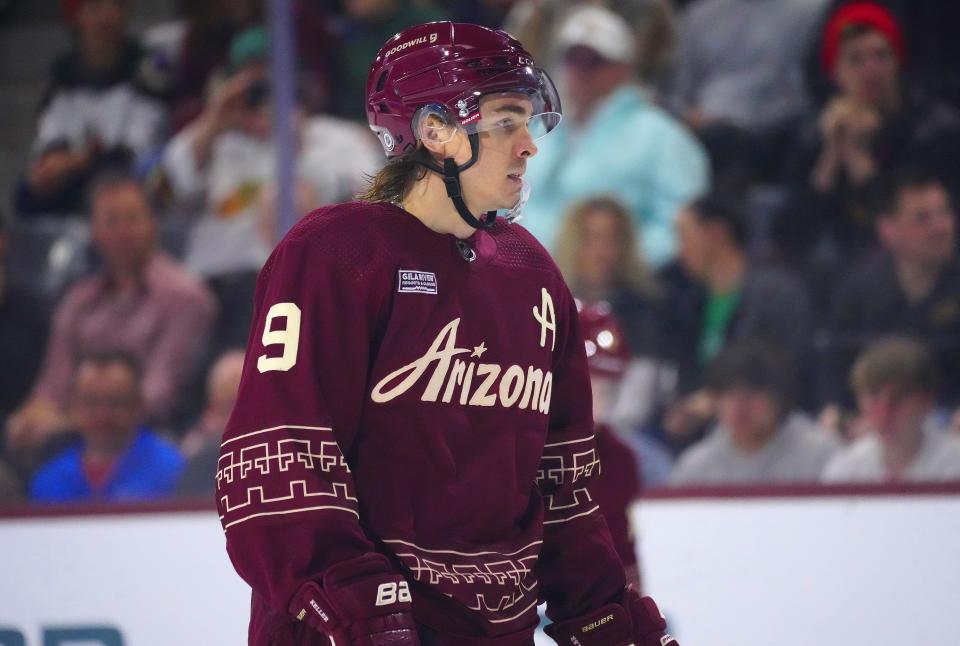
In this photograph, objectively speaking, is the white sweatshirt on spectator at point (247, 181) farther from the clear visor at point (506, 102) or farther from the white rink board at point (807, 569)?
the clear visor at point (506, 102)

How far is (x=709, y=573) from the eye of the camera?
315cm

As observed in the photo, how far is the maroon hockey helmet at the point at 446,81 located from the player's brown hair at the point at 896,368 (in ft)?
6.53

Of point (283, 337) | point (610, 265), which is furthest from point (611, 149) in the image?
point (283, 337)

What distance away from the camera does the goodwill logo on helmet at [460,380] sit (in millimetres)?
1617

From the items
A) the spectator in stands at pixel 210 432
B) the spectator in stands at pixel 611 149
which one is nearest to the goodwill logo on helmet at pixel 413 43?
the spectator in stands at pixel 210 432

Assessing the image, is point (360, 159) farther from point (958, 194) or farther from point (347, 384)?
point (347, 384)

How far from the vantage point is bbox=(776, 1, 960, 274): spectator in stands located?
3861 millimetres

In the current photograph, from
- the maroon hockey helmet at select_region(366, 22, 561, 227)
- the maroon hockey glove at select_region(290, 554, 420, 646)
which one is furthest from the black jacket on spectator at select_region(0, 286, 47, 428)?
the maroon hockey glove at select_region(290, 554, 420, 646)

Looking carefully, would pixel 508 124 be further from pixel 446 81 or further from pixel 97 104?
pixel 97 104

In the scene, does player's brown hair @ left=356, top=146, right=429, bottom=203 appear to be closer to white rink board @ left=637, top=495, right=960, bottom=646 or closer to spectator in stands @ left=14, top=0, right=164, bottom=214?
white rink board @ left=637, top=495, right=960, bottom=646

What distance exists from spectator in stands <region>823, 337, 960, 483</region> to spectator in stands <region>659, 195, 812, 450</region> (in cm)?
19

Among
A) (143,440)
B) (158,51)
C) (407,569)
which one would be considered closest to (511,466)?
(407,569)

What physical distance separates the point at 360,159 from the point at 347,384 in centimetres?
269

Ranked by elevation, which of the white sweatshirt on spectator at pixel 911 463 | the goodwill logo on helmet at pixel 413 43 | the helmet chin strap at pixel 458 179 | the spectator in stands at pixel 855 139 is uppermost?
the spectator in stands at pixel 855 139
